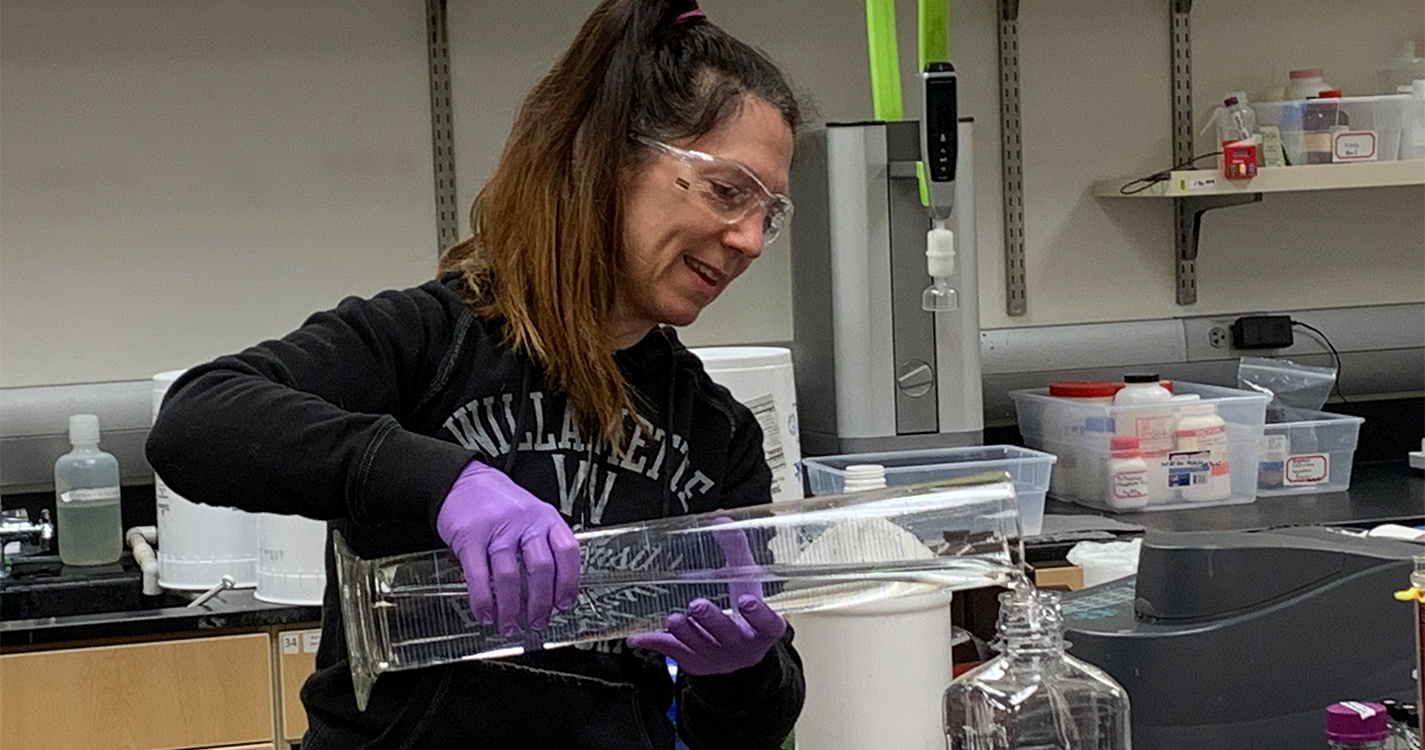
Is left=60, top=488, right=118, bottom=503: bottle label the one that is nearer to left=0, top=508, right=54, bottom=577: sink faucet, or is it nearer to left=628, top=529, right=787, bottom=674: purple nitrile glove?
left=0, top=508, right=54, bottom=577: sink faucet

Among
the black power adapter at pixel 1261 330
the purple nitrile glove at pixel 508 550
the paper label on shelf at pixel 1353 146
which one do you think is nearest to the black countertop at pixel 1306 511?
the black power adapter at pixel 1261 330

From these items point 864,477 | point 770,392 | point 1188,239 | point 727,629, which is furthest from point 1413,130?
point 727,629

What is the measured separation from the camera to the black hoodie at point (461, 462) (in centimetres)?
120

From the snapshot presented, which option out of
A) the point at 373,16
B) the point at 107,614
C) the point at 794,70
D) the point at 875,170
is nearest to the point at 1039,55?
→ the point at 794,70

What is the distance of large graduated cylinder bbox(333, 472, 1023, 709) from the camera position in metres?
1.30

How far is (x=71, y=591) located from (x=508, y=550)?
1760 mm

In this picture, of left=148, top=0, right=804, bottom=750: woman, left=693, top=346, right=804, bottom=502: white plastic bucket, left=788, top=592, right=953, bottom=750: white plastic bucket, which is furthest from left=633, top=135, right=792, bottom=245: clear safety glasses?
left=693, top=346, right=804, bottom=502: white plastic bucket

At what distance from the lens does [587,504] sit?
1.43 meters

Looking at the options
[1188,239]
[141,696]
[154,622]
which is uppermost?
[1188,239]

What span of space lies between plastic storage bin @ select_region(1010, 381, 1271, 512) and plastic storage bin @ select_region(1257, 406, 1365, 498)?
0.06 meters

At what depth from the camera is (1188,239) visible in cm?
338

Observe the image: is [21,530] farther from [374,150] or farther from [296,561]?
[374,150]

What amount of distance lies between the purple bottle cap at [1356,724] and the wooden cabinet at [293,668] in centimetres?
161

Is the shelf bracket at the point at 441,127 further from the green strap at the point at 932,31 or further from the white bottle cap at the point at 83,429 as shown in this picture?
the green strap at the point at 932,31
